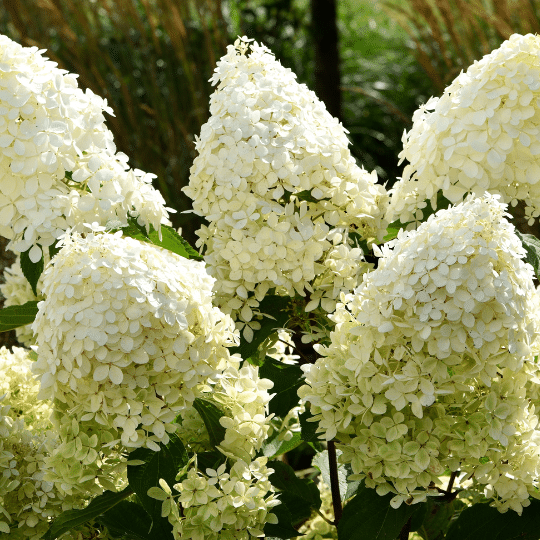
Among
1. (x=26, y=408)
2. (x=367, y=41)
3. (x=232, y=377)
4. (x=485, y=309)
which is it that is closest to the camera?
(x=485, y=309)

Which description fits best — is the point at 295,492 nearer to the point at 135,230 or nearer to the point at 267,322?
the point at 267,322

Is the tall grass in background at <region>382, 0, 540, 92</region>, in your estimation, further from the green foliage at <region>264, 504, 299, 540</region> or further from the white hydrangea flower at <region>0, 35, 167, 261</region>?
the green foliage at <region>264, 504, 299, 540</region>

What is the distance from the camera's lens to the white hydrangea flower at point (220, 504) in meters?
0.97

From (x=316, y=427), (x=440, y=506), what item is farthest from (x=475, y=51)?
(x=316, y=427)

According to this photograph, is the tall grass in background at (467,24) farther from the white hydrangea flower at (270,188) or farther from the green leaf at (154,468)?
the green leaf at (154,468)

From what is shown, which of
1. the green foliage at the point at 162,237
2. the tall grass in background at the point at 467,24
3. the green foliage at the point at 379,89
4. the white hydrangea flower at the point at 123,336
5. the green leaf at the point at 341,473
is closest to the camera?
the white hydrangea flower at the point at 123,336

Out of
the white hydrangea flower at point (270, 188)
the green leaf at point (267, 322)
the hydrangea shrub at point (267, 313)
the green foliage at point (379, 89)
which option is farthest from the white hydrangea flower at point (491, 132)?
the green foliage at point (379, 89)

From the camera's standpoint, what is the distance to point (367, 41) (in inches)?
223

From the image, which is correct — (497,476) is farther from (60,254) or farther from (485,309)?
(60,254)

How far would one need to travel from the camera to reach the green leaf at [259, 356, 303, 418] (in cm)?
127

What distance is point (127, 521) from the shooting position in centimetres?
115

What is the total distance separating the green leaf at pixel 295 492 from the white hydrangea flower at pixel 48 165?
49cm

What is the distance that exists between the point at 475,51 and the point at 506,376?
146 inches

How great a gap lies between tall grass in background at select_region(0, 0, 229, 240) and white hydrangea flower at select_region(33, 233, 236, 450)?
8.19 ft
